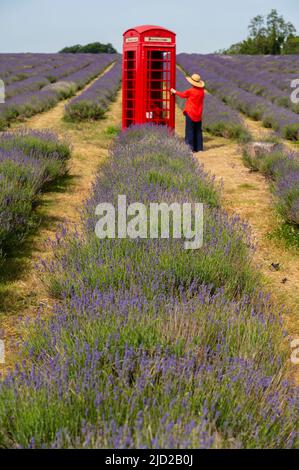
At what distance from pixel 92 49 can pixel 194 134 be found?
75.5 m

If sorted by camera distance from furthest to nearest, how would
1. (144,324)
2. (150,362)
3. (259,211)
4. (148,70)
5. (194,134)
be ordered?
(194,134)
(148,70)
(259,211)
(144,324)
(150,362)

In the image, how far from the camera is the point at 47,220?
21.0 feet

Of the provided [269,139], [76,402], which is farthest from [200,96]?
[76,402]

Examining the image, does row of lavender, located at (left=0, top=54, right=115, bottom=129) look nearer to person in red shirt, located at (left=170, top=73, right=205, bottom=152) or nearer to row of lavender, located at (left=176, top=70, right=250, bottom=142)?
row of lavender, located at (left=176, top=70, right=250, bottom=142)

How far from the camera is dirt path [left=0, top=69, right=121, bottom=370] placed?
408 centimetres

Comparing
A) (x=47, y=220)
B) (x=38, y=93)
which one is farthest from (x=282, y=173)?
(x=38, y=93)

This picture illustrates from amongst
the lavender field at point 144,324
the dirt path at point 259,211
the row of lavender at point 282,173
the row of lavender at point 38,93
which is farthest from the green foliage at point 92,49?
the lavender field at point 144,324

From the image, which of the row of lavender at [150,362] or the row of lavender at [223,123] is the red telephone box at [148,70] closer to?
the row of lavender at [223,123]

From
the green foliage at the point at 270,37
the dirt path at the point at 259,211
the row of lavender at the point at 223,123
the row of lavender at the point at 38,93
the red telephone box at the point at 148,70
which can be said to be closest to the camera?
the dirt path at the point at 259,211

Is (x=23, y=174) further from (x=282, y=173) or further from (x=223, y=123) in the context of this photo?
(x=223, y=123)

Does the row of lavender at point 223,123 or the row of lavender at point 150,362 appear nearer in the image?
the row of lavender at point 150,362

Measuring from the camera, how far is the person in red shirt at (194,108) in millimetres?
9789

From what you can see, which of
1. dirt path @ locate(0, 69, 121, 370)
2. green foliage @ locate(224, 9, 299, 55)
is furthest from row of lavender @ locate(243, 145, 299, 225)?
green foliage @ locate(224, 9, 299, 55)

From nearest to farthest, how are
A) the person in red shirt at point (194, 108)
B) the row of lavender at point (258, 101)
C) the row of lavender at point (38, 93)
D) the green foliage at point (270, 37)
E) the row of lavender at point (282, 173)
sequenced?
1. the row of lavender at point (282, 173)
2. the person in red shirt at point (194, 108)
3. the row of lavender at point (258, 101)
4. the row of lavender at point (38, 93)
5. the green foliage at point (270, 37)
